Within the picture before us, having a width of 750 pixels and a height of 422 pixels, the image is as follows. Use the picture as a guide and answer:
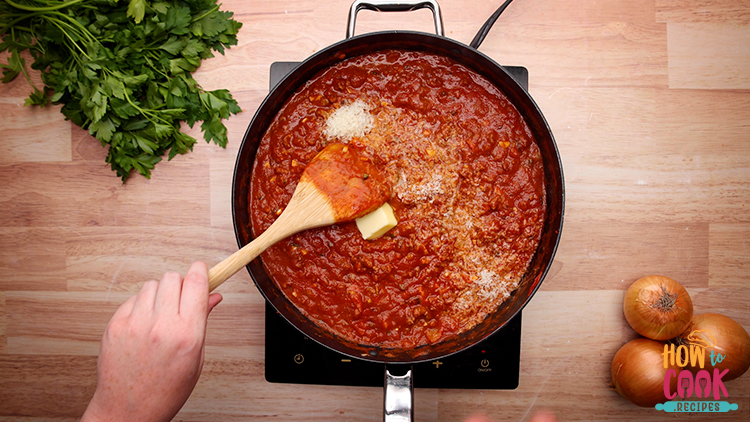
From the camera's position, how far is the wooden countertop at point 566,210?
2.35m

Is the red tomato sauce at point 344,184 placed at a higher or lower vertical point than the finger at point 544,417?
higher

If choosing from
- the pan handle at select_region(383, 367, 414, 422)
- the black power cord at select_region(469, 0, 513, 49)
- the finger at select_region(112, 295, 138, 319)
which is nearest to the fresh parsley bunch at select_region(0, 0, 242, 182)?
the finger at select_region(112, 295, 138, 319)

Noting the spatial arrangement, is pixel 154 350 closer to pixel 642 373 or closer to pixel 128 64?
pixel 128 64

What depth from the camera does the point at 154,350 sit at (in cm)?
161

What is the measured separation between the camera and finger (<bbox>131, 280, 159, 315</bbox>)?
1.64 meters

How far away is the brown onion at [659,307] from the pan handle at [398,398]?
1.29 metres

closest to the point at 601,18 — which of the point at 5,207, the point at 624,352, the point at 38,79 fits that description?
the point at 624,352

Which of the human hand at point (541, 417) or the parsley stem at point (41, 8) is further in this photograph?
the human hand at point (541, 417)

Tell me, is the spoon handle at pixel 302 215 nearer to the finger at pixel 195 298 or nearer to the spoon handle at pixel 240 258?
the spoon handle at pixel 240 258

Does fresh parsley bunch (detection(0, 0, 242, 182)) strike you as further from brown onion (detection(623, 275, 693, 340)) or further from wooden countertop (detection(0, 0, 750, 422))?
brown onion (detection(623, 275, 693, 340))

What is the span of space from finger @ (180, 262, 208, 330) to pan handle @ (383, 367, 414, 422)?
87 cm

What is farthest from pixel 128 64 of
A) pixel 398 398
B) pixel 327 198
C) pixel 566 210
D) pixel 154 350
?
pixel 566 210

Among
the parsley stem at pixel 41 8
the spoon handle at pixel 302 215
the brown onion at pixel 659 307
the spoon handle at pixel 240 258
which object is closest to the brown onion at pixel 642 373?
the brown onion at pixel 659 307

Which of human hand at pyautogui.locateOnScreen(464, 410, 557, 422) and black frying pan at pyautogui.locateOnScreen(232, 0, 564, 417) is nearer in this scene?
black frying pan at pyautogui.locateOnScreen(232, 0, 564, 417)
